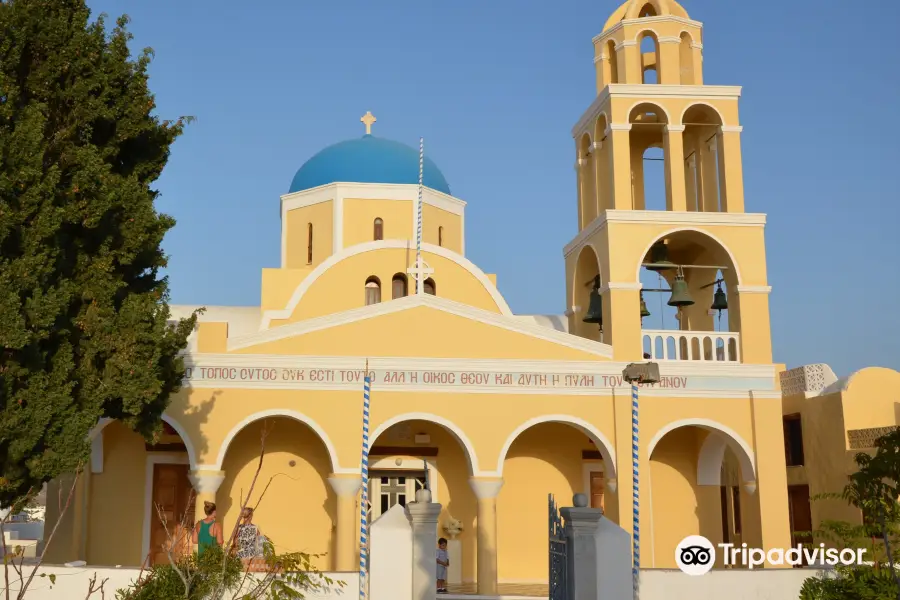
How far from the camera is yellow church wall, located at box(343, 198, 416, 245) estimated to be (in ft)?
66.3

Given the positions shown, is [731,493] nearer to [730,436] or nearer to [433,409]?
[730,436]

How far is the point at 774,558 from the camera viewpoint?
15.2 m

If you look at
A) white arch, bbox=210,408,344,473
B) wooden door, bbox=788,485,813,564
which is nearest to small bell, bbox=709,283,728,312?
wooden door, bbox=788,485,813,564

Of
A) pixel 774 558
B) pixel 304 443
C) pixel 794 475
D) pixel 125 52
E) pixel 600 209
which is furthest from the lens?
pixel 794 475

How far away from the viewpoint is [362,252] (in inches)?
730

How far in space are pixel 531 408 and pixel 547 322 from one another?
594 cm

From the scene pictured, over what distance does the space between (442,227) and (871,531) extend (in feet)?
38.2

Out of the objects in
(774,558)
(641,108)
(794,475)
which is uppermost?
(641,108)

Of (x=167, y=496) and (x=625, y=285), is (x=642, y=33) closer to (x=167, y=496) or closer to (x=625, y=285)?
(x=625, y=285)

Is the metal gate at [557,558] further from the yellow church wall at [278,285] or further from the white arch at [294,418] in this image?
the yellow church wall at [278,285]

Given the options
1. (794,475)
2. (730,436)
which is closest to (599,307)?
(730,436)

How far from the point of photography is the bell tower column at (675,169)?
16.6m

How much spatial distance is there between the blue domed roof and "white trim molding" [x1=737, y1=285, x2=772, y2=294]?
730cm

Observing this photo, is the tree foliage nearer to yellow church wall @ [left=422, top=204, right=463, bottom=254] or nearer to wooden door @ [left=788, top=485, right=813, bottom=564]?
wooden door @ [left=788, top=485, right=813, bottom=564]
